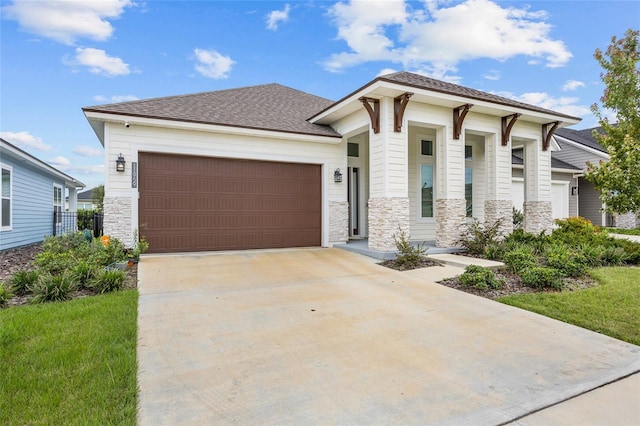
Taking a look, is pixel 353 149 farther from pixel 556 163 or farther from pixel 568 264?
pixel 556 163

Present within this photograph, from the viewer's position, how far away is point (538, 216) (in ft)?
36.0

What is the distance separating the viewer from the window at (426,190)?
11031mm

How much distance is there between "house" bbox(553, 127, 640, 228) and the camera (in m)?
18.0

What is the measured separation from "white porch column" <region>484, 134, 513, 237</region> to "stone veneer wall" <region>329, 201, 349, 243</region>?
4222 millimetres

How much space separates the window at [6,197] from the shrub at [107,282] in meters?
7.02

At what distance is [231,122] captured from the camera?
29.9 ft

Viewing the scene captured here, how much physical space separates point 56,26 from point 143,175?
466cm

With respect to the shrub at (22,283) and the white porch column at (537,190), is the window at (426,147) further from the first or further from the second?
the shrub at (22,283)

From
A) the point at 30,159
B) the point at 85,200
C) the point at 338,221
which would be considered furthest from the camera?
the point at 85,200

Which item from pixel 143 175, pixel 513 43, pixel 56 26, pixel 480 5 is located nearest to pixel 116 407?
pixel 143 175

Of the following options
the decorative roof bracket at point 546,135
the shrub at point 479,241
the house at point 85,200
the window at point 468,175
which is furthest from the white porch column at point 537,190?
the house at point 85,200

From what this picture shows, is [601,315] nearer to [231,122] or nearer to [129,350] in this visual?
[129,350]

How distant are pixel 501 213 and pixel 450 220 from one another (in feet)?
6.80

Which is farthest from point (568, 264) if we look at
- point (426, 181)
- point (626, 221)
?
point (626, 221)
